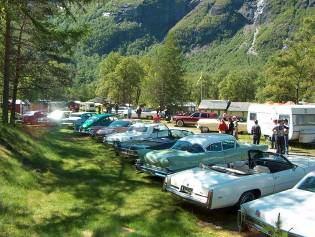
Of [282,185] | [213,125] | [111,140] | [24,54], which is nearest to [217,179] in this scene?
[282,185]

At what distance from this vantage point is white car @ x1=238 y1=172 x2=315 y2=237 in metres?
7.08

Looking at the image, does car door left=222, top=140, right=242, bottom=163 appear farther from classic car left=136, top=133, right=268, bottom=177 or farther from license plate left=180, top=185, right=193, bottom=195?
license plate left=180, top=185, right=193, bottom=195

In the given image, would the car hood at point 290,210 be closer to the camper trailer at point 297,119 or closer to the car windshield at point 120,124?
the car windshield at point 120,124

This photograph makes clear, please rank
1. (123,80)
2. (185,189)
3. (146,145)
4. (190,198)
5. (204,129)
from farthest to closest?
(123,80)
(204,129)
(146,145)
(185,189)
(190,198)

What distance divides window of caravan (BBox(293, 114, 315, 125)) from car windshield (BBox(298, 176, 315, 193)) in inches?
686

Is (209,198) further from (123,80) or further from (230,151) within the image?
(123,80)

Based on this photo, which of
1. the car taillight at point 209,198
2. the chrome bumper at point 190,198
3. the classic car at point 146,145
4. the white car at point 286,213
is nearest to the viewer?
the white car at point 286,213

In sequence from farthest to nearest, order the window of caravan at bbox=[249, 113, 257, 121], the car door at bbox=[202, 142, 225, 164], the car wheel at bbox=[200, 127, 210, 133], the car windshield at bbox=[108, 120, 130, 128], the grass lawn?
1. the car wheel at bbox=[200, 127, 210, 133]
2. the window of caravan at bbox=[249, 113, 257, 121]
3. the car windshield at bbox=[108, 120, 130, 128]
4. the car door at bbox=[202, 142, 225, 164]
5. the grass lawn

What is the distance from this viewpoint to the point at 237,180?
9922 mm

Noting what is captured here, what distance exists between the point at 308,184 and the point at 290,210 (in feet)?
4.10

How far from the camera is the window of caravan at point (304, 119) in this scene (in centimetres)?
2570

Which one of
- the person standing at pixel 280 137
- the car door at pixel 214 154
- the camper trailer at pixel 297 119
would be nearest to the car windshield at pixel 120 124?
the person standing at pixel 280 137

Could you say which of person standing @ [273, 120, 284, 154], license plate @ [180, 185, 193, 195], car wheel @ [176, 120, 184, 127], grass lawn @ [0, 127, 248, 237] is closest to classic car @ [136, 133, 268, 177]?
grass lawn @ [0, 127, 248, 237]

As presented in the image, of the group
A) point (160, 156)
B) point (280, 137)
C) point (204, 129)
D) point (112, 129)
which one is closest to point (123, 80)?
point (204, 129)
